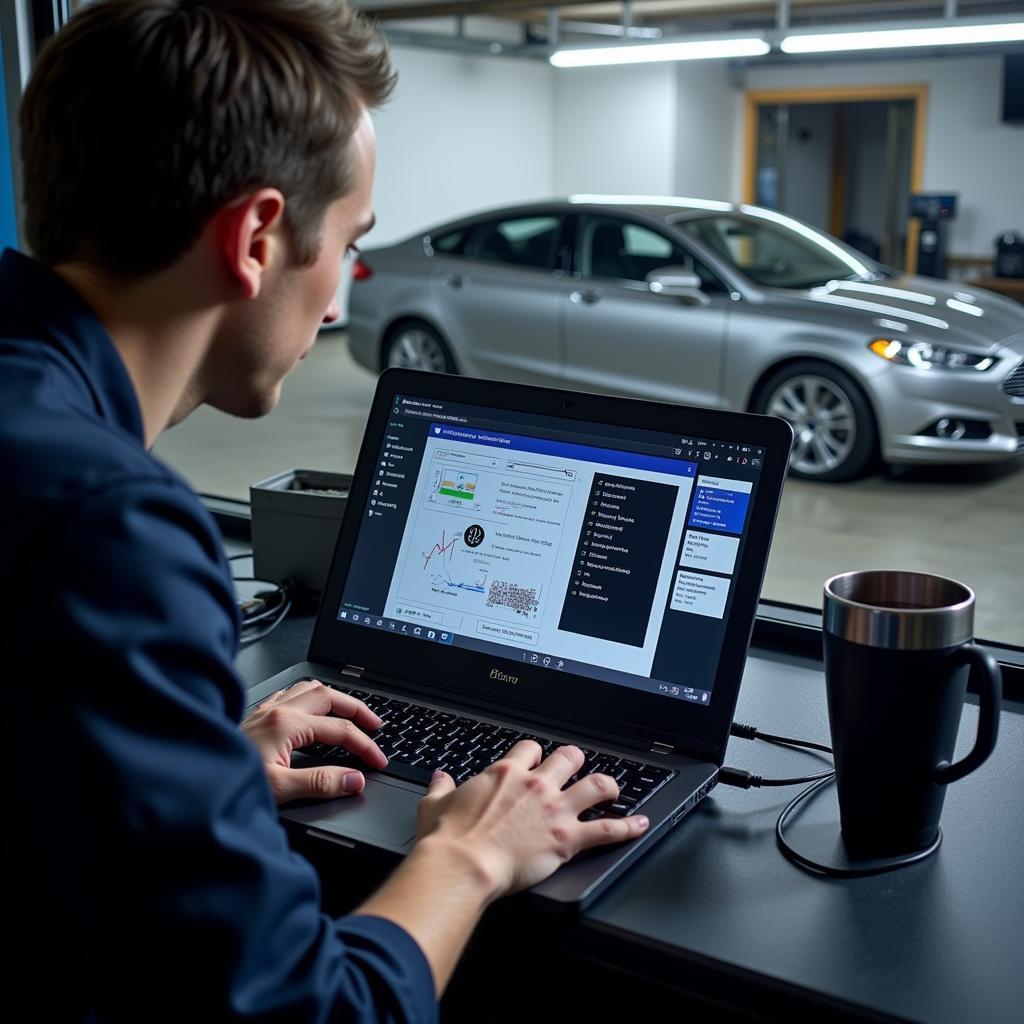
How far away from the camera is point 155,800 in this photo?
0.57 meters

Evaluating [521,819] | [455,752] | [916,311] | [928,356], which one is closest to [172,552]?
[521,819]

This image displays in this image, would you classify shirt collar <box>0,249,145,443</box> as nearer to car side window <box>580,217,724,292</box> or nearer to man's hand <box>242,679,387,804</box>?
man's hand <box>242,679,387,804</box>

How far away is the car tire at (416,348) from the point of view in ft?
17.6

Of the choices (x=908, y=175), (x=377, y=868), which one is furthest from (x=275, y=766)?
(x=908, y=175)

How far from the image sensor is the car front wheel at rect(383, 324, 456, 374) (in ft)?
17.6

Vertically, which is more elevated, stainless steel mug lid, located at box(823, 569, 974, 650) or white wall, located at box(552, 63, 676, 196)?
white wall, located at box(552, 63, 676, 196)

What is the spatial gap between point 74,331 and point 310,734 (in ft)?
1.34

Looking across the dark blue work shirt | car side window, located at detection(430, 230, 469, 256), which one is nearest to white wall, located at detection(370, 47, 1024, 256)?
car side window, located at detection(430, 230, 469, 256)

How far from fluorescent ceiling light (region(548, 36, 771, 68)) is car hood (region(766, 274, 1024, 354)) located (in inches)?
105

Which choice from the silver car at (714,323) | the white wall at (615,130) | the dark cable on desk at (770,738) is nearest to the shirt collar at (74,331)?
the dark cable on desk at (770,738)

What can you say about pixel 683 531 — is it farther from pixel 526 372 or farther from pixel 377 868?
pixel 526 372

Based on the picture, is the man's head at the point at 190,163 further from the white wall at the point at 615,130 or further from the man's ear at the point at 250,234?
the white wall at the point at 615,130

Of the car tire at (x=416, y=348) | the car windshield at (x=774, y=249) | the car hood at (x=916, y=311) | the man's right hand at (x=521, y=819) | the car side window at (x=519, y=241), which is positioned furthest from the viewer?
the car tire at (x=416, y=348)

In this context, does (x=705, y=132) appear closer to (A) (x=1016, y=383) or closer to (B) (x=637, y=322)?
(B) (x=637, y=322)
